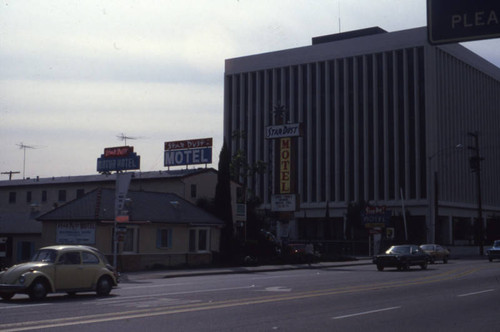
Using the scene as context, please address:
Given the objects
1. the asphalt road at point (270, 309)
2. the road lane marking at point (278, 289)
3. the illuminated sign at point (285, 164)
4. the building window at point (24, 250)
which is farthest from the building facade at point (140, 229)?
the asphalt road at point (270, 309)

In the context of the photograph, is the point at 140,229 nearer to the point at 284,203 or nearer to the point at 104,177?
the point at 284,203

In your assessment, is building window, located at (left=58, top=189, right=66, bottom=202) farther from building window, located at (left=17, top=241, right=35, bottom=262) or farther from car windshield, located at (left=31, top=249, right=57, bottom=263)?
car windshield, located at (left=31, top=249, right=57, bottom=263)

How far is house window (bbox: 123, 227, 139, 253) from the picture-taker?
38.2m

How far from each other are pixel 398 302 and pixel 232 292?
6068mm

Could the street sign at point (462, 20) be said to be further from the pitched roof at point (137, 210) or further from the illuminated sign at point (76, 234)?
the illuminated sign at point (76, 234)

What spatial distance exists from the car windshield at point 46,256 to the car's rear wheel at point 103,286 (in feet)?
5.72

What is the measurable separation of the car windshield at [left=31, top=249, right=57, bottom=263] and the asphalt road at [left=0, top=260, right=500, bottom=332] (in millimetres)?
1222

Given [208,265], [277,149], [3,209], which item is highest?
[277,149]

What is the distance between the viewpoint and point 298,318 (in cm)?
1486

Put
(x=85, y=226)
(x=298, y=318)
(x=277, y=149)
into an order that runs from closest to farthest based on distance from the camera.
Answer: (x=298, y=318), (x=85, y=226), (x=277, y=149)

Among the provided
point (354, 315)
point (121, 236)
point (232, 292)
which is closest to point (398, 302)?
point (354, 315)

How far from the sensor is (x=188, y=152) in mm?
73500

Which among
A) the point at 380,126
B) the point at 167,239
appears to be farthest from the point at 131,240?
the point at 380,126

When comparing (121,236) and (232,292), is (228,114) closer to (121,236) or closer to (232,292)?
(121,236)
